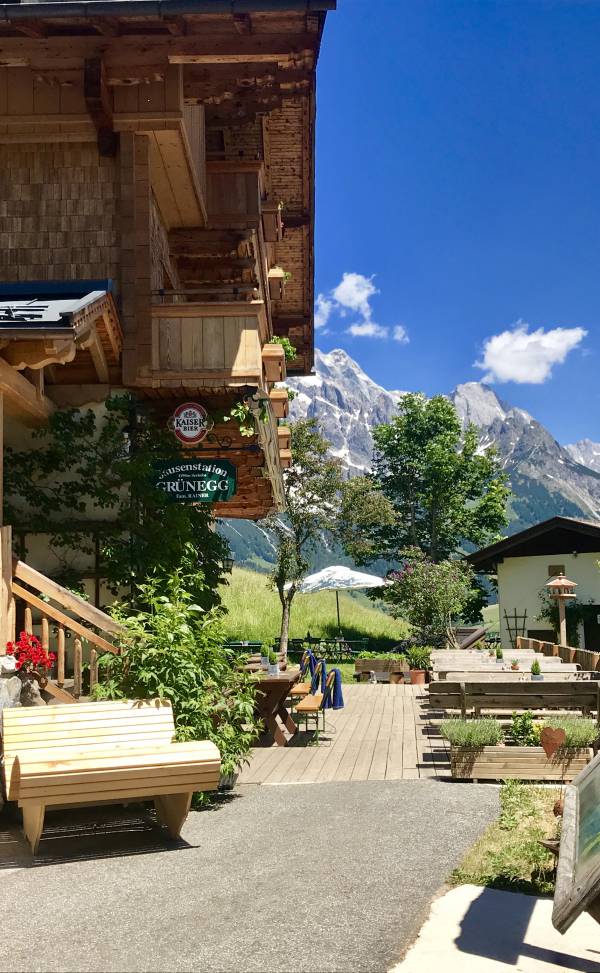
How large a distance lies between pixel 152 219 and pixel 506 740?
7632 millimetres

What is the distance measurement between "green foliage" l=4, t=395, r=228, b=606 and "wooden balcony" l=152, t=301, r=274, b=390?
678 millimetres

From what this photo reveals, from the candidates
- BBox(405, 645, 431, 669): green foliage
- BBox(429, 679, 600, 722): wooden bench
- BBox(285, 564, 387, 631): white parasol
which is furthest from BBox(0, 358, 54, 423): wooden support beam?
BBox(285, 564, 387, 631): white parasol

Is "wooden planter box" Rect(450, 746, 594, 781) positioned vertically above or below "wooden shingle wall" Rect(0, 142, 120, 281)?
below

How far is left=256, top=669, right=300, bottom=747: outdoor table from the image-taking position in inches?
480

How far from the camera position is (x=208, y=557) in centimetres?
Answer: 1230

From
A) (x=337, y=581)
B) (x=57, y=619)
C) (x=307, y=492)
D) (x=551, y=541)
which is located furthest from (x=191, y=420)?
(x=307, y=492)

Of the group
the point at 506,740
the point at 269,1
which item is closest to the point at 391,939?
the point at 506,740

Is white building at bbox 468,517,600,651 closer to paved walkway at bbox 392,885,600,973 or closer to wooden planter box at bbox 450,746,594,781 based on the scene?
wooden planter box at bbox 450,746,594,781

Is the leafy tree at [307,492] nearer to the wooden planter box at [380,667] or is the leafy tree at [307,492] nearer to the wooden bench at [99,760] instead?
the wooden planter box at [380,667]

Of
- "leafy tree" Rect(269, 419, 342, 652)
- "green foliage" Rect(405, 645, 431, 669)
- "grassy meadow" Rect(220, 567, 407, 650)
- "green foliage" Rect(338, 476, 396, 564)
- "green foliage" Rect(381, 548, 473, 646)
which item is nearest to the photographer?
"green foliage" Rect(405, 645, 431, 669)

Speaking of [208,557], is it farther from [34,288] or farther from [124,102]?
[124,102]

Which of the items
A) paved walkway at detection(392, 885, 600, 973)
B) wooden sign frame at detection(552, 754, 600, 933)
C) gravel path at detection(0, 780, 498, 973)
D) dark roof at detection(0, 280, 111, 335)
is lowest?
paved walkway at detection(392, 885, 600, 973)

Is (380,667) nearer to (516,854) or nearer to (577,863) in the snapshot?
(516,854)

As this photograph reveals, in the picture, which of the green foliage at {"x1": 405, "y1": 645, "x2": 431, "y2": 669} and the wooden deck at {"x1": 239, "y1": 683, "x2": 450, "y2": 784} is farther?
the green foliage at {"x1": 405, "y1": 645, "x2": 431, "y2": 669}
